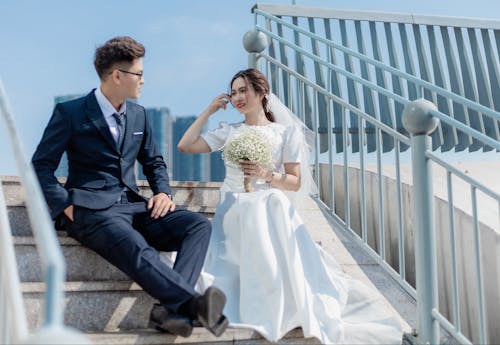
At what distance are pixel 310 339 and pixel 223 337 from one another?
0.34m

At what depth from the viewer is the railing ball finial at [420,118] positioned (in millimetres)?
2455

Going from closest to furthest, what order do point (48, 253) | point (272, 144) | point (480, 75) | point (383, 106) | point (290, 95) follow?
point (48, 253)
point (272, 144)
point (290, 95)
point (383, 106)
point (480, 75)

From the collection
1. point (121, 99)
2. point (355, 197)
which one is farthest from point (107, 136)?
point (355, 197)

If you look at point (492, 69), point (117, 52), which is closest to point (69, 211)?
point (117, 52)

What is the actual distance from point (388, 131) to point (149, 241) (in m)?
1.16

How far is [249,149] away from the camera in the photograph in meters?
2.92

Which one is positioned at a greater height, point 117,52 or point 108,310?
point 117,52

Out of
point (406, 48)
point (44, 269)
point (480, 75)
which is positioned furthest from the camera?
point (480, 75)

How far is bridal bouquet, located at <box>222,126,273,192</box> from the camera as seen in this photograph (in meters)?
2.92

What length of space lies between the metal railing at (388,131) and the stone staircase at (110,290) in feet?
0.39

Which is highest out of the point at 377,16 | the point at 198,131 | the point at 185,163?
the point at 377,16

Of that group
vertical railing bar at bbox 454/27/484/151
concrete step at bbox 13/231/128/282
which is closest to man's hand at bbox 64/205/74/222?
concrete step at bbox 13/231/128/282

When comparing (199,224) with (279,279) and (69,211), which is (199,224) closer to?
(279,279)

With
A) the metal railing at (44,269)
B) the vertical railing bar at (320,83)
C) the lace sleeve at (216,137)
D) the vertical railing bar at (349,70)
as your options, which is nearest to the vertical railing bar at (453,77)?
the vertical railing bar at (349,70)
